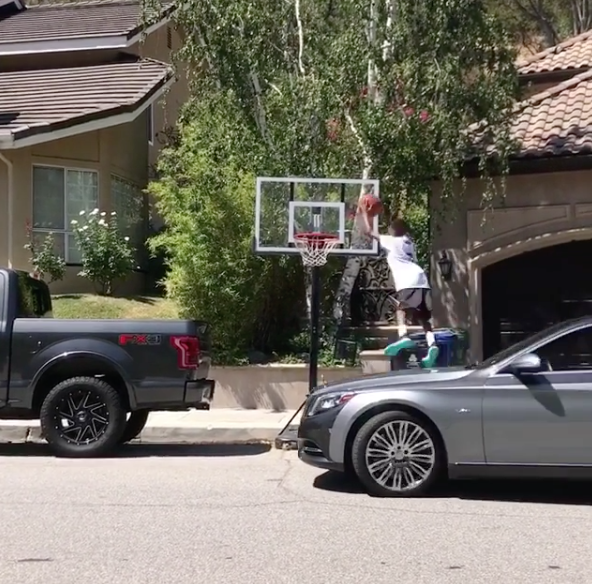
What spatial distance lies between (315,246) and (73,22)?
13898mm

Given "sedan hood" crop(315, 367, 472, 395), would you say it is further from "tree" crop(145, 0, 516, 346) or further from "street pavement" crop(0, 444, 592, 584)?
"tree" crop(145, 0, 516, 346)

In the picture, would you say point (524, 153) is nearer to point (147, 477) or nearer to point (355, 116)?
Result: point (355, 116)

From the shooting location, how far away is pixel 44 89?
19703 mm

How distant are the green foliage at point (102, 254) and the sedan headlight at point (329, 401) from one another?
33.0ft

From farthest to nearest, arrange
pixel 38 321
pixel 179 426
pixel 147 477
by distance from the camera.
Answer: pixel 179 426 < pixel 38 321 < pixel 147 477

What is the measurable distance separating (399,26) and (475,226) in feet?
11.2

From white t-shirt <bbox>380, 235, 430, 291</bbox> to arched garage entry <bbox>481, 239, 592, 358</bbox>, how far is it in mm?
3119

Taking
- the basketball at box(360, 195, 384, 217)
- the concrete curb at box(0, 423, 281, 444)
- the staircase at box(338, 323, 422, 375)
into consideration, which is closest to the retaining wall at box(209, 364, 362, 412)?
the staircase at box(338, 323, 422, 375)

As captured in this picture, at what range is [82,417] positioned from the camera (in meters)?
10.1

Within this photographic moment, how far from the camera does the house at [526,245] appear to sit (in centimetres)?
1409

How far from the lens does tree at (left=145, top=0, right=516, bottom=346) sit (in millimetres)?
12609

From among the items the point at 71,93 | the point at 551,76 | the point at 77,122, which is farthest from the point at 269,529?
the point at 551,76

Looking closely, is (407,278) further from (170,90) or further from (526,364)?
(170,90)

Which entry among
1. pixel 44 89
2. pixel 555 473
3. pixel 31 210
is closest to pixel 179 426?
pixel 555 473
